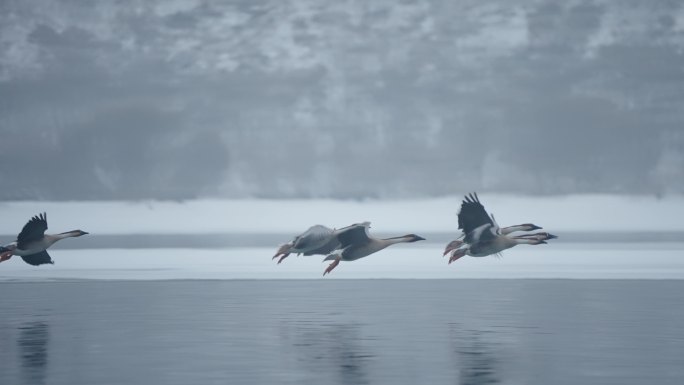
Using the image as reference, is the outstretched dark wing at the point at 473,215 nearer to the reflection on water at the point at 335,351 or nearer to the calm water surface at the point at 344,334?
the calm water surface at the point at 344,334

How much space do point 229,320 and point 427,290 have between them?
270 inches

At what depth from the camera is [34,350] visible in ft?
55.6

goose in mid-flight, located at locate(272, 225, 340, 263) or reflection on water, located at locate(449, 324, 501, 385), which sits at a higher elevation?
goose in mid-flight, located at locate(272, 225, 340, 263)

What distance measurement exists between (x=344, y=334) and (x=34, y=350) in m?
4.60

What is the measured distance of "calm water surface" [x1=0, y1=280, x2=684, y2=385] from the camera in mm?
15086

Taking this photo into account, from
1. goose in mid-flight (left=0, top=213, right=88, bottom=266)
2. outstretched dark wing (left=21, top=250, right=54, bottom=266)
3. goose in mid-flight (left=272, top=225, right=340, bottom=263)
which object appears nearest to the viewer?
goose in mid-flight (left=272, top=225, right=340, bottom=263)

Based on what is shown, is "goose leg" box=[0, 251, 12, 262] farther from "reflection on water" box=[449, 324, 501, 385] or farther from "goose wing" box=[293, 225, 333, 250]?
"reflection on water" box=[449, 324, 501, 385]

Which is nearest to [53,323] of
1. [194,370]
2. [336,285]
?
[194,370]

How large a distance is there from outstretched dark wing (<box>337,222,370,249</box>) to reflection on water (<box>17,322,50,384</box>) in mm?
5945

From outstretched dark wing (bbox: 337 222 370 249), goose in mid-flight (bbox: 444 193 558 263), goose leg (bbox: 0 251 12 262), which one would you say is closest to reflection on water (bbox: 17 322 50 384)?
goose leg (bbox: 0 251 12 262)

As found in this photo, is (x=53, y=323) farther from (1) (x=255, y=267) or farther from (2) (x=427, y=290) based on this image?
(1) (x=255, y=267)

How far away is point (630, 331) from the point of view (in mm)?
18703

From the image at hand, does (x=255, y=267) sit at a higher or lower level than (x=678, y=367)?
higher

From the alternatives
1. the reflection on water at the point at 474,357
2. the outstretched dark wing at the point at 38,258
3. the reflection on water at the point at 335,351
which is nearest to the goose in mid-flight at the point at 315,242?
the reflection on water at the point at 335,351
